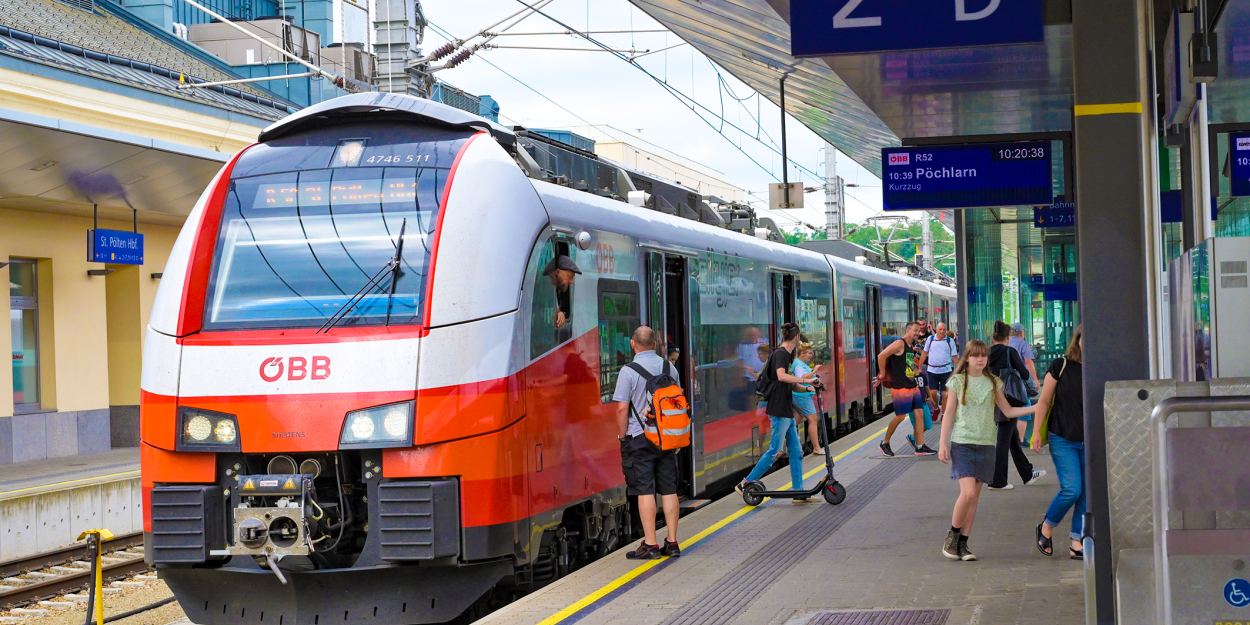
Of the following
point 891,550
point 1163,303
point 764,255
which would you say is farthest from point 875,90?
point 891,550

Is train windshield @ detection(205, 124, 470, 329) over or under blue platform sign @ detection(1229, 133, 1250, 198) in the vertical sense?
under

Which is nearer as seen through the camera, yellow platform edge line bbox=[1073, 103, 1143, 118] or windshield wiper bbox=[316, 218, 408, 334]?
yellow platform edge line bbox=[1073, 103, 1143, 118]

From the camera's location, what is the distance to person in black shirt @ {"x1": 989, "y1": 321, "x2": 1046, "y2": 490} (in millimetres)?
11898

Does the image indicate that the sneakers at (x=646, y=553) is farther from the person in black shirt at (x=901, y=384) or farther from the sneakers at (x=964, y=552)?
the person in black shirt at (x=901, y=384)

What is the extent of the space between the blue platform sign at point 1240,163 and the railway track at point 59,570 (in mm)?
11315

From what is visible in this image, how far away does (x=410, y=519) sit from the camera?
836 centimetres

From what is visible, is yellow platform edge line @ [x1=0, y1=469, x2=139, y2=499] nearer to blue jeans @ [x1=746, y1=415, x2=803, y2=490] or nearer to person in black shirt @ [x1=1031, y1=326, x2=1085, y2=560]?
blue jeans @ [x1=746, y1=415, x2=803, y2=490]

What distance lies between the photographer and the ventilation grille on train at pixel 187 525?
8531 mm

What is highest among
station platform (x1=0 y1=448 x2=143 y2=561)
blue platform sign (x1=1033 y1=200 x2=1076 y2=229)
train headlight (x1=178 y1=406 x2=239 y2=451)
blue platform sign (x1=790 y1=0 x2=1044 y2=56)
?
blue platform sign (x1=790 y1=0 x2=1044 y2=56)

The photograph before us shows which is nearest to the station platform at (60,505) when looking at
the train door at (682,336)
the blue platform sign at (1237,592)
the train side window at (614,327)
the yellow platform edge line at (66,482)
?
the yellow platform edge line at (66,482)

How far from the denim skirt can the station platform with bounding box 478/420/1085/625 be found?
0.60 metres

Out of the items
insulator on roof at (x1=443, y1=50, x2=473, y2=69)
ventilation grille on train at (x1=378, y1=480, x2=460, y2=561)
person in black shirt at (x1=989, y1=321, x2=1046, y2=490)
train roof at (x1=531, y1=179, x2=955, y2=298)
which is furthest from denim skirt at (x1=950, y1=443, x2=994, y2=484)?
insulator on roof at (x1=443, y1=50, x2=473, y2=69)

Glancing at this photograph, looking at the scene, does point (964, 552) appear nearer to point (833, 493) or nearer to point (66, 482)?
point (833, 493)

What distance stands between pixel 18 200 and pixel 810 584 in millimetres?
15042
